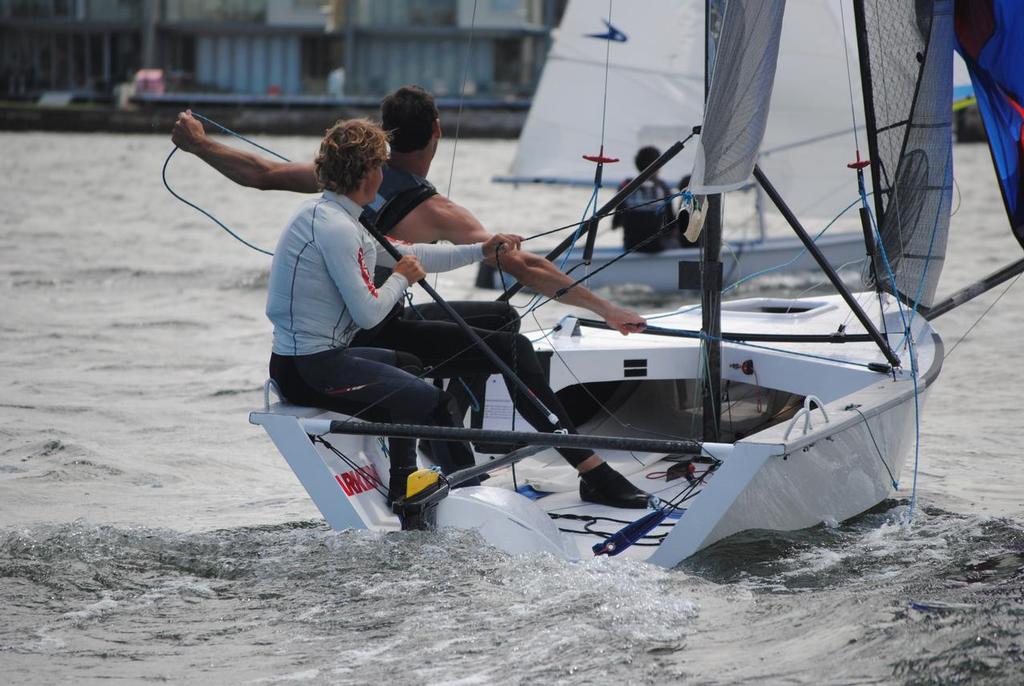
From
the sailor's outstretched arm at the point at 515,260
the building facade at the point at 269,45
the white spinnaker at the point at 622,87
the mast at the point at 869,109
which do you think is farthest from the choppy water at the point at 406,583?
the building facade at the point at 269,45

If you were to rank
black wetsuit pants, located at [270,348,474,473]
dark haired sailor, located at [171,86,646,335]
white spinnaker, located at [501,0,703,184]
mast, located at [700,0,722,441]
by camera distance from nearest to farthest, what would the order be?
black wetsuit pants, located at [270,348,474,473], dark haired sailor, located at [171,86,646,335], mast, located at [700,0,722,441], white spinnaker, located at [501,0,703,184]

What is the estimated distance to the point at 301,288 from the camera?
3758mm

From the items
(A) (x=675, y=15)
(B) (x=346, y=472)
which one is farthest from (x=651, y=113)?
(B) (x=346, y=472)

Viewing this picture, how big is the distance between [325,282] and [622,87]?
7894 mm

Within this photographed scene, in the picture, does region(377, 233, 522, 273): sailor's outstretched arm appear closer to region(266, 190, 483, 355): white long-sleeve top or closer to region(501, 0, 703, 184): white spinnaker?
region(266, 190, 483, 355): white long-sleeve top

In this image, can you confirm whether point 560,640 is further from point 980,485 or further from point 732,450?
point 980,485

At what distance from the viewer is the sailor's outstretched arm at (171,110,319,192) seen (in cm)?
402

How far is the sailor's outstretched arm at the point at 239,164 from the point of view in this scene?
402cm

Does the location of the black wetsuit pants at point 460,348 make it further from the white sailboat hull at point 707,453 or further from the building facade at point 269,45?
the building facade at point 269,45

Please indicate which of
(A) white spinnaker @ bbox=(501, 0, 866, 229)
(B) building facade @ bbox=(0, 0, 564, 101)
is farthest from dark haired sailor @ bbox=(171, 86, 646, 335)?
(B) building facade @ bbox=(0, 0, 564, 101)

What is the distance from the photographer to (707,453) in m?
3.61

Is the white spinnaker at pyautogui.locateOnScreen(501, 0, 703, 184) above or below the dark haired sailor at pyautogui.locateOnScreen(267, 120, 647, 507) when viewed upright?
above

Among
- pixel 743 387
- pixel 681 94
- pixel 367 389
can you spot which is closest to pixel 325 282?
pixel 367 389

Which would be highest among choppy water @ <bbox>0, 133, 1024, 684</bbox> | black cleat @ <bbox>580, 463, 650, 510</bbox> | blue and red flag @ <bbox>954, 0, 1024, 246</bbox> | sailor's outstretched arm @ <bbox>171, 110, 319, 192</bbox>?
blue and red flag @ <bbox>954, 0, 1024, 246</bbox>
